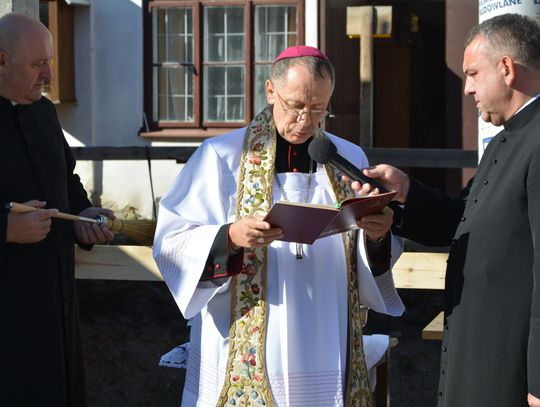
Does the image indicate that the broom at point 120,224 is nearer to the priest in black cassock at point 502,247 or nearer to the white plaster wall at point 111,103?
the priest in black cassock at point 502,247

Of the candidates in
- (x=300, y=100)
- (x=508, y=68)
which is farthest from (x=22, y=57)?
(x=508, y=68)

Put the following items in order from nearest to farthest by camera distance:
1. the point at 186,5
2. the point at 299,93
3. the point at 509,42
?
the point at 509,42, the point at 299,93, the point at 186,5

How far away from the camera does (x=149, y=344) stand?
7504 mm

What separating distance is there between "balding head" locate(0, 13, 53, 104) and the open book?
44.8 inches

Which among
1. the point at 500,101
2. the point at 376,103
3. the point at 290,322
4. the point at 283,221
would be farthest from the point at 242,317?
the point at 376,103

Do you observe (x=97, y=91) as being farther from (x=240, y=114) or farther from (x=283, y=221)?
(x=283, y=221)

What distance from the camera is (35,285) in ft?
13.0

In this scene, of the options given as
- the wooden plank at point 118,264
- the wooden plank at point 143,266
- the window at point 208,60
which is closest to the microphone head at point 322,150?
the wooden plank at point 143,266

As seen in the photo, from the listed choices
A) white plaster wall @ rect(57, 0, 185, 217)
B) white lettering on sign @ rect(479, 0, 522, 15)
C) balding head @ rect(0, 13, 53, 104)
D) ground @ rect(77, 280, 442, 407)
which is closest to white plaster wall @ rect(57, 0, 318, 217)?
white plaster wall @ rect(57, 0, 185, 217)

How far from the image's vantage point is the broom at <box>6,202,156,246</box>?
12.4ft

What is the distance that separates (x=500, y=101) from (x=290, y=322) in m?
1.12

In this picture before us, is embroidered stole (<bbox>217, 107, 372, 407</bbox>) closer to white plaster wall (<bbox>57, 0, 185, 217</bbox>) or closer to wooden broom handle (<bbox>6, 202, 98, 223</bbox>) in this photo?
wooden broom handle (<bbox>6, 202, 98, 223</bbox>)

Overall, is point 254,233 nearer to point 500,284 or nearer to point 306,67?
point 306,67

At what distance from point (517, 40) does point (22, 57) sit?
1.82 metres
